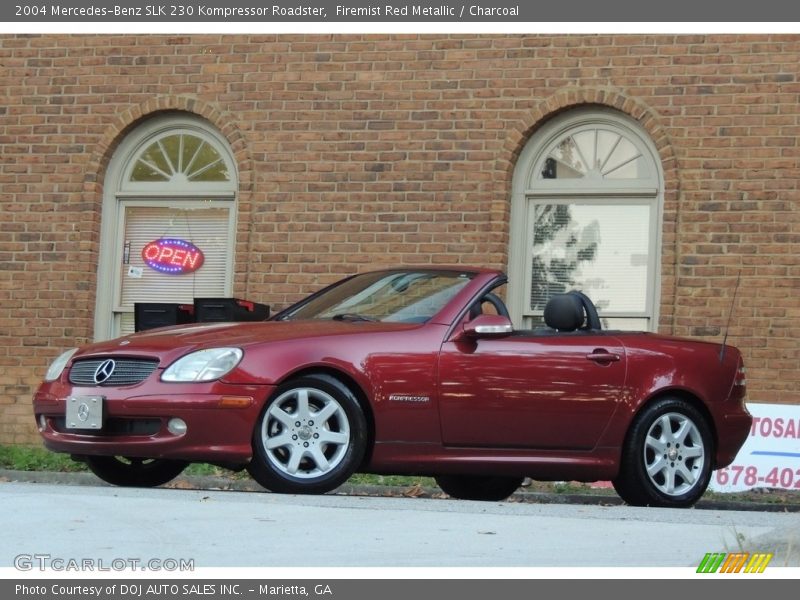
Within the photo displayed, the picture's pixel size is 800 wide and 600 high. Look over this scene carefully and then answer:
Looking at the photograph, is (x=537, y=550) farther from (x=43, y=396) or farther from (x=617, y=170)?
(x=617, y=170)

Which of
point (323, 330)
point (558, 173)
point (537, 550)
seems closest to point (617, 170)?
point (558, 173)

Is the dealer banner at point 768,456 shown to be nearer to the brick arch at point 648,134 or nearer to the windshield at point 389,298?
the brick arch at point 648,134

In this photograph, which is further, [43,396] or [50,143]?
[50,143]

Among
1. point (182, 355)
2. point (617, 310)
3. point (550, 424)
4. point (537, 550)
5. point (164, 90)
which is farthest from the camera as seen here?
point (164, 90)

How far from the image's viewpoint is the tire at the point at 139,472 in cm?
1016

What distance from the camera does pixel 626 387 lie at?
9906mm

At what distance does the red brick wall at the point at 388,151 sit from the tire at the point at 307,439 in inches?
227

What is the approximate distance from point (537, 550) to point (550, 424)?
2972mm

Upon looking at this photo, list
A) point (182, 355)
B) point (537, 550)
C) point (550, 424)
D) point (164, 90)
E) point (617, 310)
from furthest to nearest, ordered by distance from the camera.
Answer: point (164, 90), point (617, 310), point (550, 424), point (182, 355), point (537, 550)

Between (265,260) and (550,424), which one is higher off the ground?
(265,260)

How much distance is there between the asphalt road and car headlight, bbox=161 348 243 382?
0.65 metres

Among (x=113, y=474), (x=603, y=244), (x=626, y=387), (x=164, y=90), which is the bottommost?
(x=113, y=474)

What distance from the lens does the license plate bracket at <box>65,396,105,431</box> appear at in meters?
9.07

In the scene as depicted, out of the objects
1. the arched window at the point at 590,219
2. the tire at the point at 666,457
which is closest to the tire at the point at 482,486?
the tire at the point at 666,457
